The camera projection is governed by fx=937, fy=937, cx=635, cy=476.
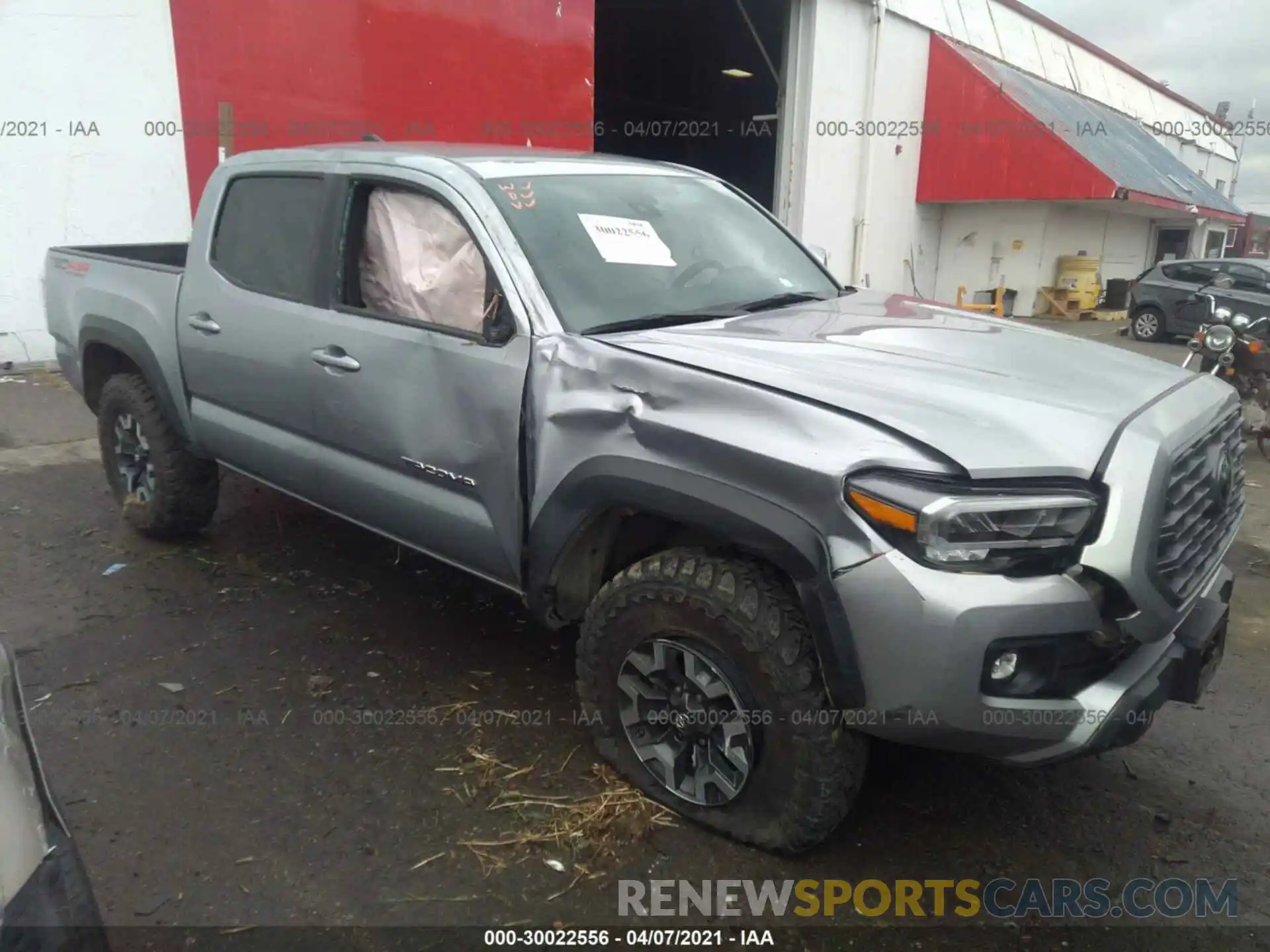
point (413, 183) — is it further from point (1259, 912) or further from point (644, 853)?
point (1259, 912)

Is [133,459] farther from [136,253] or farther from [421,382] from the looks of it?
[421,382]

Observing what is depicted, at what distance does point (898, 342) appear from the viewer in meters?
2.78

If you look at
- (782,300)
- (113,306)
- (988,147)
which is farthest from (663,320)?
(988,147)

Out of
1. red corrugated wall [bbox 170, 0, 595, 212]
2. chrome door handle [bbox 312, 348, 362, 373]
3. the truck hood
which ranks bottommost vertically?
chrome door handle [bbox 312, 348, 362, 373]

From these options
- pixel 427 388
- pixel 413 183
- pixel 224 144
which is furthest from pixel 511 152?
pixel 224 144

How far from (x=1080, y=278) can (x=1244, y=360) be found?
14916 millimetres

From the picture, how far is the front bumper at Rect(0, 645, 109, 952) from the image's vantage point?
4.46 ft

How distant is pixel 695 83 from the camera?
768 inches

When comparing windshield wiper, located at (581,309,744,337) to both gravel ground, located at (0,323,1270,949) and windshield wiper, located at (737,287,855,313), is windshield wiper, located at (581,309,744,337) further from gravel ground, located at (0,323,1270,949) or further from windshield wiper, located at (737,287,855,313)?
→ gravel ground, located at (0,323,1270,949)

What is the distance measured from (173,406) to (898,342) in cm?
323

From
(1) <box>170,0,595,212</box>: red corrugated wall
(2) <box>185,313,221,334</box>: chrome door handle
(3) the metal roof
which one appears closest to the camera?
(2) <box>185,313,221,334</box>: chrome door handle

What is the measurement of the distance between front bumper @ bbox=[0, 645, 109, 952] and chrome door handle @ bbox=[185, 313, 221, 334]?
2.52 metres

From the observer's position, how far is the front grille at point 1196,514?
→ 2250mm

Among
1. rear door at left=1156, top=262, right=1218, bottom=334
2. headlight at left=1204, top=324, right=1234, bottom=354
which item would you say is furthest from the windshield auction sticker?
rear door at left=1156, top=262, right=1218, bottom=334
